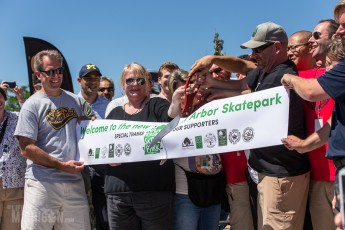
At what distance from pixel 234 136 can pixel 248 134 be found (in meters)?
0.14

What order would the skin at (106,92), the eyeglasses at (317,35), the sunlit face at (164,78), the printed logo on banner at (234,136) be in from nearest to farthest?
the printed logo on banner at (234,136) → the eyeglasses at (317,35) → the sunlit face at (164,78) → the skin at (106,92)

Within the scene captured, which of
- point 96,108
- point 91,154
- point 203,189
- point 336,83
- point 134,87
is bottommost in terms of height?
point 203,189

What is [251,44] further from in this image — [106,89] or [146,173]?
[106,89]

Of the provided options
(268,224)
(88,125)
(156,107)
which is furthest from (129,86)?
(268,224)

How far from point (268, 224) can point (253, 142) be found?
0.69 meters

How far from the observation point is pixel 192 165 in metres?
4.25

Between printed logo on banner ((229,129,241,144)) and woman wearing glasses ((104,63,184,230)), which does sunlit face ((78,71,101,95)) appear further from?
printed logo on banner ((229,129,241,144))

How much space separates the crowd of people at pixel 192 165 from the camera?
143 inches

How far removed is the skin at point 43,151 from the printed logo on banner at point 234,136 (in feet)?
5.36

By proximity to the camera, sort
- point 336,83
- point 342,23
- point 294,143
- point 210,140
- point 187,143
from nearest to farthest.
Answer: point 336,83 → point 342,23 → point 294,143 → point 210,140 → point 187,143

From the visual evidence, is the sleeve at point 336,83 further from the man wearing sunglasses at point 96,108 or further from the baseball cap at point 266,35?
the man wearing sunglasses at point 96,108

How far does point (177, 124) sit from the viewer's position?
13.5 feet

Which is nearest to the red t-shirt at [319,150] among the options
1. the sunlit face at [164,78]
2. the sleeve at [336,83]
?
the sleeve at [336,83]

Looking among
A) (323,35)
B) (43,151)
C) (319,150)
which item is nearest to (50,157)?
(43,151)
